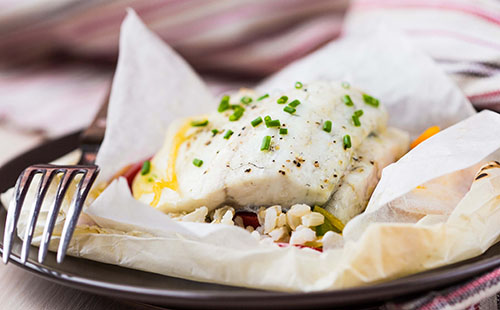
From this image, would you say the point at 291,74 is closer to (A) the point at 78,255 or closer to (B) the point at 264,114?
(B) the point at 264,114

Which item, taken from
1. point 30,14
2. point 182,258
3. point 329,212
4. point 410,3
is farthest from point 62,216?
point 30,14

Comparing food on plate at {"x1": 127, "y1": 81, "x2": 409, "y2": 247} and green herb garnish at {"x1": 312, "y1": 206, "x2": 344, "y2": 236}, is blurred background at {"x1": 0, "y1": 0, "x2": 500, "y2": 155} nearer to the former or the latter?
food on plate at {"x1": 127, "y1": 81, "x2": 409, "y2": 247}

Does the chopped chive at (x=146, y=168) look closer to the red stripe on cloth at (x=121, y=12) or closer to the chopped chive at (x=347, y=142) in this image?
the chopped chive at (x=347, y=142)

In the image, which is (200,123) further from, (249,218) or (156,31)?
(156,31)

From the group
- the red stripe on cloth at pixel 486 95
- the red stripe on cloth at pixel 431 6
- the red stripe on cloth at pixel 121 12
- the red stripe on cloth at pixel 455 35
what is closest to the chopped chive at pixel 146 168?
the red stripe on cloth at pixel 486 95

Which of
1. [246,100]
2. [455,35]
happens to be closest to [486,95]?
[455,35]

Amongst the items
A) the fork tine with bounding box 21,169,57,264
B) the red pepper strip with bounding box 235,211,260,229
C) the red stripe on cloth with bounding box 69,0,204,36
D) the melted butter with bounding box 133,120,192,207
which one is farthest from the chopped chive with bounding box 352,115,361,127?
the red stripe on cloth with bounding box 69,0,204,36
